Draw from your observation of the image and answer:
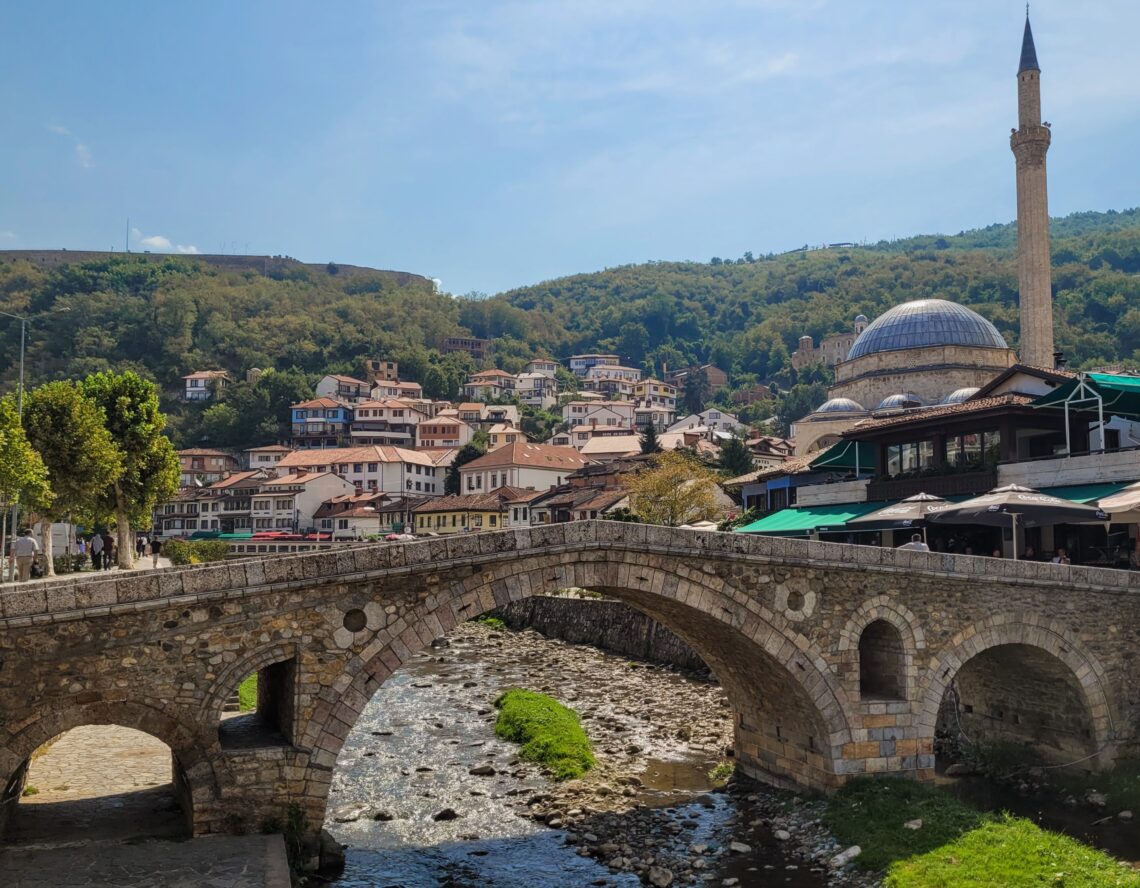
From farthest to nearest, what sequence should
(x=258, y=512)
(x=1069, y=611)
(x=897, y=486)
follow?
(x=258, y=512)
(x=897, y=486)
(x=1069, y=611)

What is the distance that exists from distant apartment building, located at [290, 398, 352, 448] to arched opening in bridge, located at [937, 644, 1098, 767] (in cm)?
9172

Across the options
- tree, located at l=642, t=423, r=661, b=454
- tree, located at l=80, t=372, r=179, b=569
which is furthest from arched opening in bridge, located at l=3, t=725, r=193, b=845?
tree, located at l=642, t=423, r=661, b=454

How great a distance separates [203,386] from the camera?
11838 centimetres

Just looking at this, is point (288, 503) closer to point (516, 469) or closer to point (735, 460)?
point (516, 469)

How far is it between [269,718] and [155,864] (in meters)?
4.05

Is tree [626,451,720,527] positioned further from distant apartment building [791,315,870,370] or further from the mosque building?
distant apartment building [791,315,870,370]

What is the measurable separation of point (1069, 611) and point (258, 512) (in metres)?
70.7

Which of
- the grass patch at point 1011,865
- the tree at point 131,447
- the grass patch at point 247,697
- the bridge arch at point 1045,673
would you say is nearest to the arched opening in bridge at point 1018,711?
the bridge arch at point 1045,673

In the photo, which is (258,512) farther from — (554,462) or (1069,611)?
(1069,611)

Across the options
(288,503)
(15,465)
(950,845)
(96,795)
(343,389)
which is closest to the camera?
(950,845)

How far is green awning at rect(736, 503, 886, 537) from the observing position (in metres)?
30.0

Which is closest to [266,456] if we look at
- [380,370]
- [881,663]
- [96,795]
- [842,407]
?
[380,370]

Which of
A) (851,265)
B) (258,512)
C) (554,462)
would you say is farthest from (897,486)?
(851,265)

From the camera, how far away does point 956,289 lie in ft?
425
